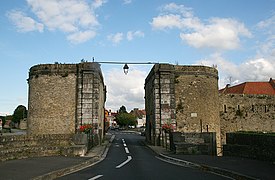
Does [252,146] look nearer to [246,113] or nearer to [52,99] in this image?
[52,99]

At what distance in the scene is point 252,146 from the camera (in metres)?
Result: 14.0

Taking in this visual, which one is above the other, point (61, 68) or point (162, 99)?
point (61, 68)

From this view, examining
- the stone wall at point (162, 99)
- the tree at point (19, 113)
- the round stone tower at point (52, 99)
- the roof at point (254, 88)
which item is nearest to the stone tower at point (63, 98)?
the round stone tower at point (52, 99)

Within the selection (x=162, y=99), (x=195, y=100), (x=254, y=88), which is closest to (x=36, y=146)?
(x=162, y=99)

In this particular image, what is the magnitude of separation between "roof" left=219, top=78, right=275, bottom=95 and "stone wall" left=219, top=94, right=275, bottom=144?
51.7 feet

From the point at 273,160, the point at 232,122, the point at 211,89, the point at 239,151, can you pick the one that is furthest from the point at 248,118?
the point at 273,160

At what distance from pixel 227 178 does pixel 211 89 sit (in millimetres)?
17027

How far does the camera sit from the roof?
46.8 m

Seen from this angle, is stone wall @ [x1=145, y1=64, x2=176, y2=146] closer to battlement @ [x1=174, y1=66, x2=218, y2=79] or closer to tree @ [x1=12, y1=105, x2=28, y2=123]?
battlement @ [x1=174, y1=66, x2=218, y2=79]

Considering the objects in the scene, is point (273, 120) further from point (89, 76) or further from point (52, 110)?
point (52, 110)

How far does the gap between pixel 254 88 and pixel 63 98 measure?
34508 mm

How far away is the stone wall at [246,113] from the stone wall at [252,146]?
13783 mm

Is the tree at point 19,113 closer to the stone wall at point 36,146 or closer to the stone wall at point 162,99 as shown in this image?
the stone wall at point 162,99

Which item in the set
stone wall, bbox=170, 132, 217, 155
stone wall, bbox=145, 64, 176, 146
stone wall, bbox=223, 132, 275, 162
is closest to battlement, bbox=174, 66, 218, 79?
stone wall, bbox=145, 64, 176, 146
